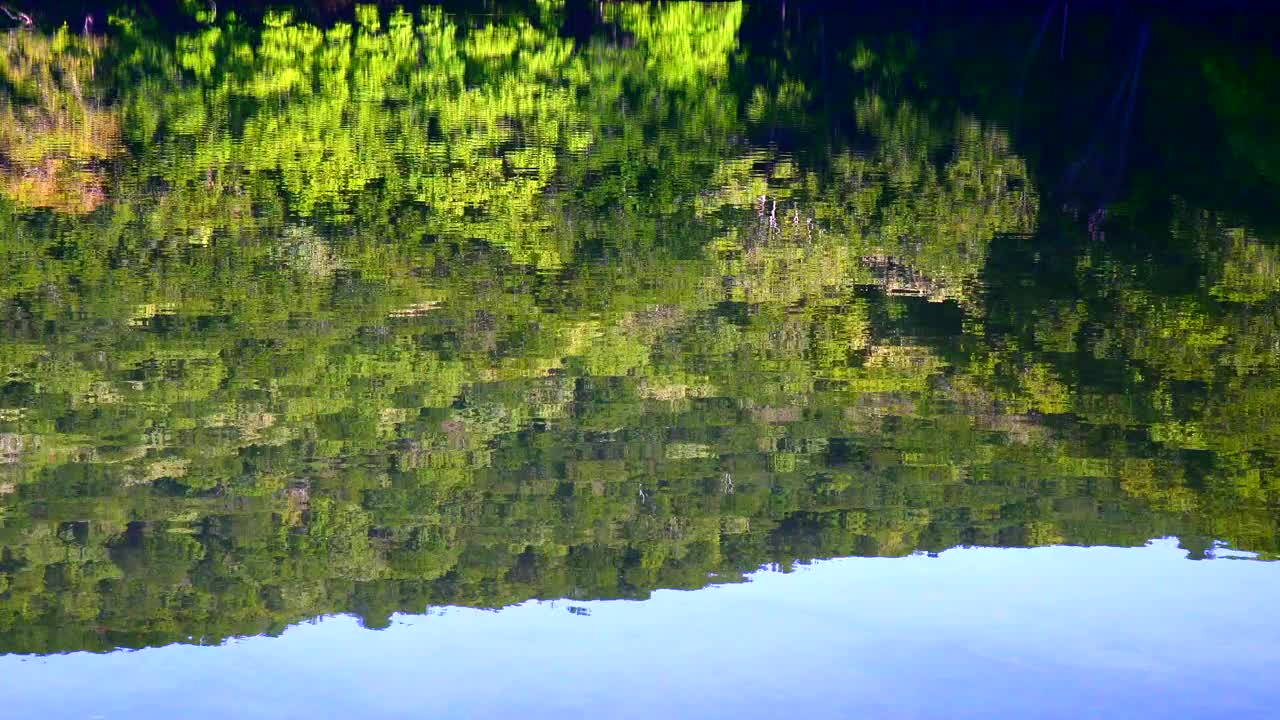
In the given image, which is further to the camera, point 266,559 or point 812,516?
point 812,516

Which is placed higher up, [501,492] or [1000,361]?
[1000,361]

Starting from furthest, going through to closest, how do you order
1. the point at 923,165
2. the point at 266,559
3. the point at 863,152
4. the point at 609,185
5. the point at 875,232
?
the point at 863,152, the point at 923,165, the point at 609,185, the point at 875,232, the point at 266,559

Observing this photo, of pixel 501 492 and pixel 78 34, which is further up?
pixel 78 34

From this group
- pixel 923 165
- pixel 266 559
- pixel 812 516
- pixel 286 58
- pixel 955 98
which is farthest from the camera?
pixel 286 58

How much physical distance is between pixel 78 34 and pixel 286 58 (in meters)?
11.9

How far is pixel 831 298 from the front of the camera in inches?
698

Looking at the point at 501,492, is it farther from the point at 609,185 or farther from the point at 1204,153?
the point at 1204,153

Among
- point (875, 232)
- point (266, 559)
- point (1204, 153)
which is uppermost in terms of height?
point (1204, 153)

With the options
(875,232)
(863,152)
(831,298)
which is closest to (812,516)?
(831,298)

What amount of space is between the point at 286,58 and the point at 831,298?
112 feet

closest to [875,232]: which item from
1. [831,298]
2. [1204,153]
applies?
[831,298]

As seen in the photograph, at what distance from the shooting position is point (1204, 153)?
28828mm

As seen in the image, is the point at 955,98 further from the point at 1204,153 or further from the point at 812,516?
the point at 812,516

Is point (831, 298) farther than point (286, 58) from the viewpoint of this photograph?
No
